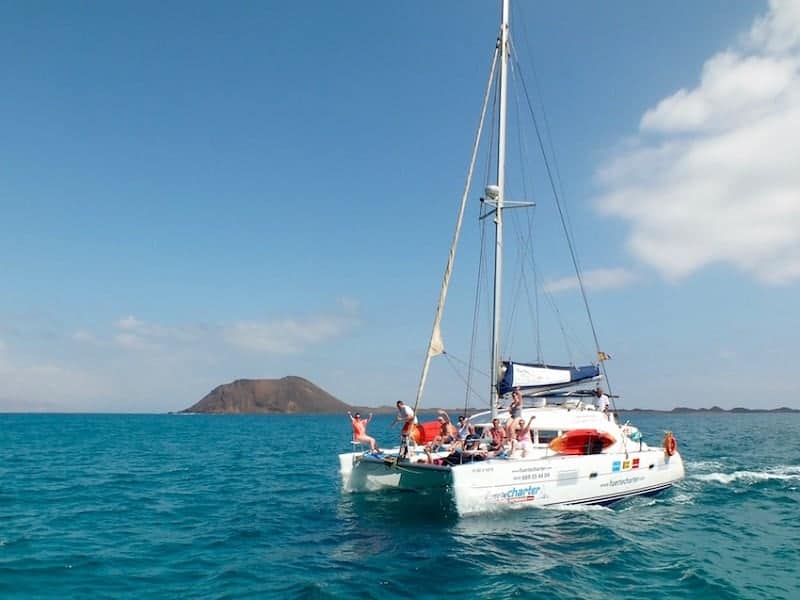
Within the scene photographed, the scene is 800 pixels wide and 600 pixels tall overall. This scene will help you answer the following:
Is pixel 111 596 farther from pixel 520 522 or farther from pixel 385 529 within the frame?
pixel 520 522

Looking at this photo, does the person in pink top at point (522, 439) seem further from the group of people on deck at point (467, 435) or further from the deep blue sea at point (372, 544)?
the deep blue sea at point (372, 544)

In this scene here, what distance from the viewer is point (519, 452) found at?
1398cm

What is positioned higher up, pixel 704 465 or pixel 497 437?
pixel 497 437

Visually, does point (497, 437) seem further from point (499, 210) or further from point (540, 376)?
point (499, 210)

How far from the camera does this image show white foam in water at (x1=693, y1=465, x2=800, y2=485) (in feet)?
68.6

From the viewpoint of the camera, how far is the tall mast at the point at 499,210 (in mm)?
17328

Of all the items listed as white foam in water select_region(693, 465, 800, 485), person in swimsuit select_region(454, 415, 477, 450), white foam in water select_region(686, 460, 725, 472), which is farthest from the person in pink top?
white foam in water select_region(686, 460, 725, 472)

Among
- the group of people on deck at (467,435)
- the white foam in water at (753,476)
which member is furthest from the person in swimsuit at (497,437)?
the white foam in water at (753,476)

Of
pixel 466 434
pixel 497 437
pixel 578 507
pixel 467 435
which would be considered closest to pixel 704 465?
pixel 578 507

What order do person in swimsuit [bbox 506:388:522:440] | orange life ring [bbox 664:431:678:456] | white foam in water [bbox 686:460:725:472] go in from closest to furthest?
person in swimsuit [bbox 506:388:522:440]
orange life ring [bbox 664:431:678:456]
white foam in water [bbox 686:460:725:472]

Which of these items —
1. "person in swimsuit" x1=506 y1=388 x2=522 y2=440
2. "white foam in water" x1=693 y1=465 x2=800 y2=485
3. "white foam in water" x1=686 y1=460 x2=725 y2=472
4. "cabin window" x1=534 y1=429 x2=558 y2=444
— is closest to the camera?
"person in swimsuit" x1=506 y1=388 x2=522 y2=440

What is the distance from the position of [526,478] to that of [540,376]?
5.13 m

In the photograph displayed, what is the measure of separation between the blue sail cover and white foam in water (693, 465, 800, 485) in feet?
22.8

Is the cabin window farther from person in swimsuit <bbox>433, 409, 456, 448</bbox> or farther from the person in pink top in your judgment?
person in swimsuit <bbox>433, 409, 456, 448</bbox>
